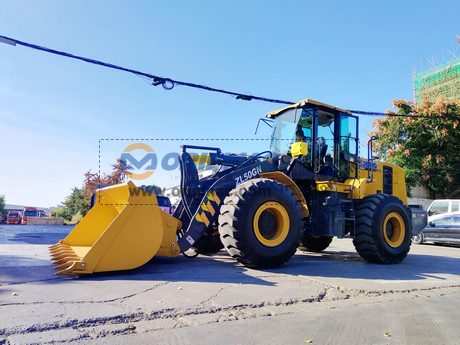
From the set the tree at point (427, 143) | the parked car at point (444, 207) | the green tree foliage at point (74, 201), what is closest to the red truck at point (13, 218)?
the green tree foliage at point (74, 201)

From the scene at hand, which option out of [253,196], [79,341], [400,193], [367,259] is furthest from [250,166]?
[400,193]

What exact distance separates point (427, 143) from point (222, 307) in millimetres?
24591

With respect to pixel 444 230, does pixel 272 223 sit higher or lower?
higher

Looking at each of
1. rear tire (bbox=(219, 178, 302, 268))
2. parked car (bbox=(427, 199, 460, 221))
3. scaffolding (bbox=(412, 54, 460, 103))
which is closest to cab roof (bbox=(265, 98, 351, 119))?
rear tire (bbox=(219, 178, 302, 268))

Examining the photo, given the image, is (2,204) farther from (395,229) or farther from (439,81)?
(395,229)

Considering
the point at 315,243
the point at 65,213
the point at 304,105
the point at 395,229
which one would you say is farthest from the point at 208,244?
the point at 65,213

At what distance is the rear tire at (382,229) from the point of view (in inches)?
294

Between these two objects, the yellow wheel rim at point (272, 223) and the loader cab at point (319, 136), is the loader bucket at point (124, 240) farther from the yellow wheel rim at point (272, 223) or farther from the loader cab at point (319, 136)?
the loader cab at point (319, 136)

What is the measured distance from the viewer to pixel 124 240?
17.1 feet

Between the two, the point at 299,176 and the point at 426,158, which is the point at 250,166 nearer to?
the point at 299,176

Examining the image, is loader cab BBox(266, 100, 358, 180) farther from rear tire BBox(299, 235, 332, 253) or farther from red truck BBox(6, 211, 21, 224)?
red truck BBox(6, 211, 21, 224)

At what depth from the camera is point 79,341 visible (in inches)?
110

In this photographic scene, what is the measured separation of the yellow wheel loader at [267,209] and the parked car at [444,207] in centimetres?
815

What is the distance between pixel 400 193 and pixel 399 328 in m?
7.14
